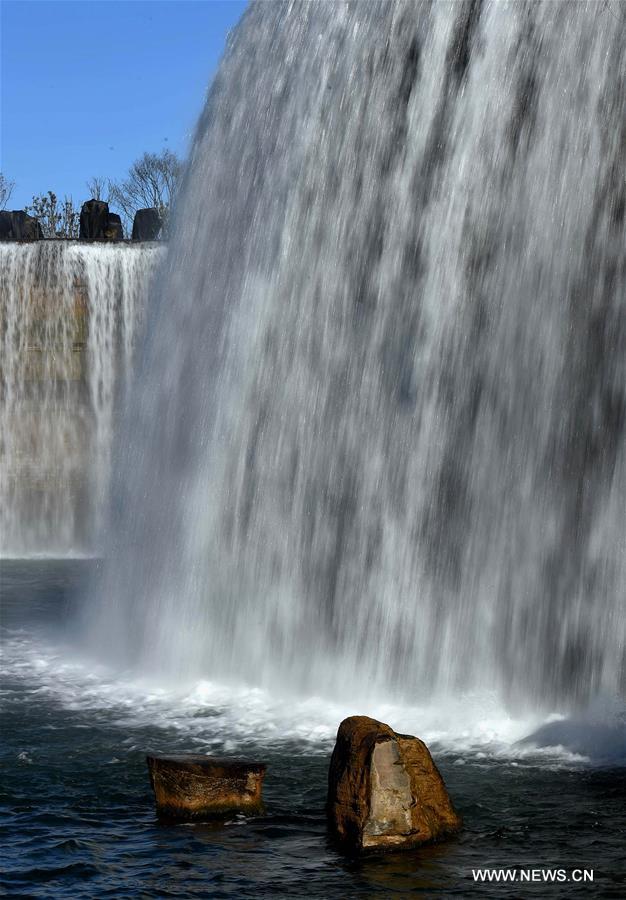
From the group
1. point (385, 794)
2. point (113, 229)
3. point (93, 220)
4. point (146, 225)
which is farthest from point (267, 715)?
point (146, 225)

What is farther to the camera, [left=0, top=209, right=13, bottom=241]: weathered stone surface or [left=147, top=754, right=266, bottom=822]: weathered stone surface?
[left=0, top=209, right=13, bottom=241]: weathered stone surface

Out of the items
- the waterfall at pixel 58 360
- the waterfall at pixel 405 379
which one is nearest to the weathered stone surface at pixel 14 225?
the waterfall at pixel 58 360

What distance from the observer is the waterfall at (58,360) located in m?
28.2

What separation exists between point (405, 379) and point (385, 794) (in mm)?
4856

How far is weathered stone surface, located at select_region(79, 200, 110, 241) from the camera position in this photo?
3238 centimetres

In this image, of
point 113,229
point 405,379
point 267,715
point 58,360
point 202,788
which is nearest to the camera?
point 202,788

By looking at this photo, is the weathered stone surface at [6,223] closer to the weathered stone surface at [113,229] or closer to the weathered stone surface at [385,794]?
the weathered stone surface at [113,229]

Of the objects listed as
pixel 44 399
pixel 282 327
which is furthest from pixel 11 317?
pixel 282 327

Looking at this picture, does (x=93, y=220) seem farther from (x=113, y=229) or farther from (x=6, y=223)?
(x=6, y=223)

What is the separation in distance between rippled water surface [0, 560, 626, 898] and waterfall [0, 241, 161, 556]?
1816 cm

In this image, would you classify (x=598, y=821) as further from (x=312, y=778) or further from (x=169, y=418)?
(x=169, y=418)

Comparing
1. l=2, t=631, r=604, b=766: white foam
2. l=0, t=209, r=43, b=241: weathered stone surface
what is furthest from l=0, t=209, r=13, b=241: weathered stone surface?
l=2, t=631, r=604, b=766: white foam

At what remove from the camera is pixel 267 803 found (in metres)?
6.73

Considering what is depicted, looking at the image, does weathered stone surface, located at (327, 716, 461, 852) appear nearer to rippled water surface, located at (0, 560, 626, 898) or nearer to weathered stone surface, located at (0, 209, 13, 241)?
rippled water surface, located at (0, 560, 626, 898)
